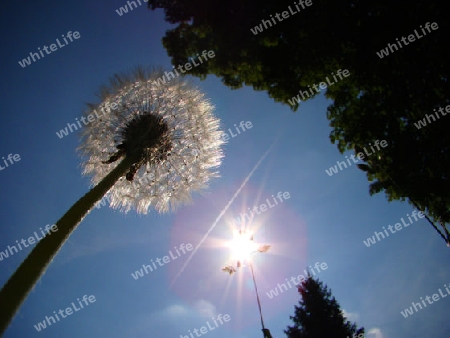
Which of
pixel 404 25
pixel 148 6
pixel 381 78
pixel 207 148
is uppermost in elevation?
pixel 148 6

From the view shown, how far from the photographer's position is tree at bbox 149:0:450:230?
794 cm

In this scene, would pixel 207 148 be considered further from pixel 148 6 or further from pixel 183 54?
pixel 148 6

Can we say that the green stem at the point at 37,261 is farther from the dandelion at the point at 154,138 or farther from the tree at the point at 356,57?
the tree at the point at 356,57

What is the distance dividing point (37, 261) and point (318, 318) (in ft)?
58.9

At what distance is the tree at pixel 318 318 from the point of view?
1602cm

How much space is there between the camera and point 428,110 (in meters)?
8.80

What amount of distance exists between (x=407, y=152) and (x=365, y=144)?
151cm

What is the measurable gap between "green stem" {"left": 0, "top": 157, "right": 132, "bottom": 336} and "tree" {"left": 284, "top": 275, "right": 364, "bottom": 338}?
17.2 metres

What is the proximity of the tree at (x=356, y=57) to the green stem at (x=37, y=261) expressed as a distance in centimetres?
621

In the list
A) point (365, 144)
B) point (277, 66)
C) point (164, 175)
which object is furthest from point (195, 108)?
point (365, 144)

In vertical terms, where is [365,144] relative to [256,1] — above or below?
below

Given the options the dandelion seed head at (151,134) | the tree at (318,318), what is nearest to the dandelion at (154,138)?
the dandelion seed head at (151,134)

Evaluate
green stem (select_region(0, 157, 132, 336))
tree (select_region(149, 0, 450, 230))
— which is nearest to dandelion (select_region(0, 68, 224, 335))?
tree (select_region(149, 0, 450, 230))

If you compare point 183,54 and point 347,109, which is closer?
point 183,54
